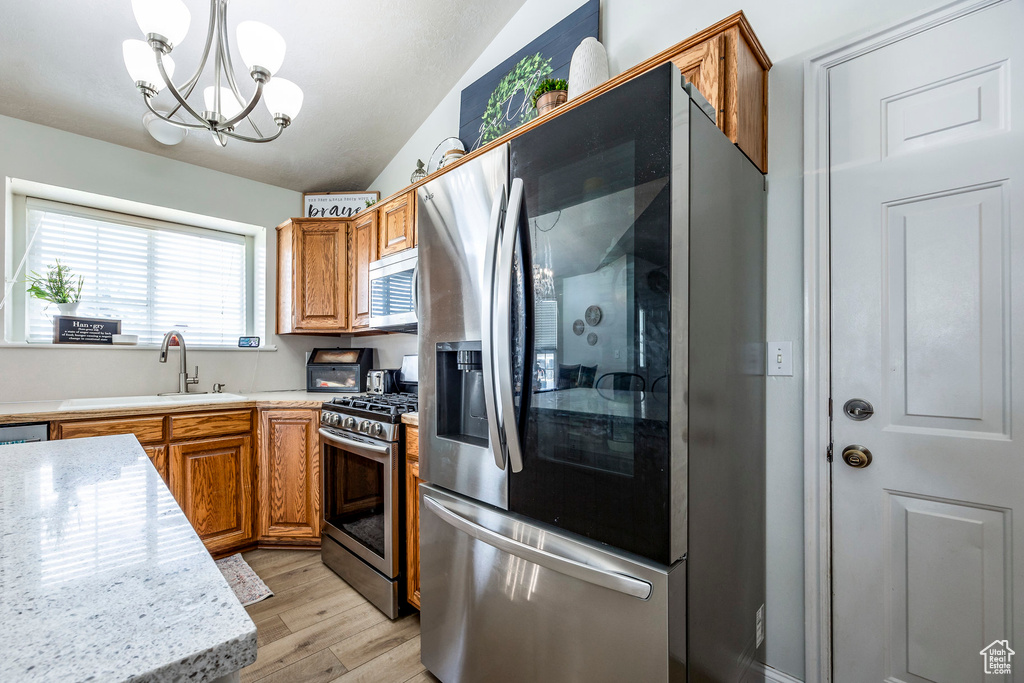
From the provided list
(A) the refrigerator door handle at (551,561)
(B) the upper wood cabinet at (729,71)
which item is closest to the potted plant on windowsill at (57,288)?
(A) the refrigerator door handle at (551,561)

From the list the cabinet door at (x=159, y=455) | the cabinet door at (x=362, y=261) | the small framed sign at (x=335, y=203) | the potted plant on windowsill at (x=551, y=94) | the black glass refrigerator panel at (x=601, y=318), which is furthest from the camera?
the small framed sign at (x=335, y=203)

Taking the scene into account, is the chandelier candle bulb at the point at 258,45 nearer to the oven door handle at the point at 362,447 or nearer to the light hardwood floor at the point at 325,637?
the oven door handle at the point at 362,447

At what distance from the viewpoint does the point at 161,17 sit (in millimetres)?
1397

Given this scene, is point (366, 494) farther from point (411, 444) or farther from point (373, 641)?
point (373, 641)

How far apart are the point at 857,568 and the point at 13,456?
2334 mm

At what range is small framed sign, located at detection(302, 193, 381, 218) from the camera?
349cm

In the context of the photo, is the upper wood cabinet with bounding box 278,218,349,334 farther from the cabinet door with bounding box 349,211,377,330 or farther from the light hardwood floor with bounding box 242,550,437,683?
the light hardwood floor with bounding box 242,550,437,683

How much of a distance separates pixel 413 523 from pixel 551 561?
1.01 m

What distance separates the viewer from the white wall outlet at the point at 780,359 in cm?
156

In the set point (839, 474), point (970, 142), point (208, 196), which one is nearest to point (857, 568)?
point (839, 474)

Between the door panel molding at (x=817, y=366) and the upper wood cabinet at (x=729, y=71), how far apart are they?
214 mm

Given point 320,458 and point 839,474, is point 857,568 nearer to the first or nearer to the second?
point 839,474

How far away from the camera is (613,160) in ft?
3.78

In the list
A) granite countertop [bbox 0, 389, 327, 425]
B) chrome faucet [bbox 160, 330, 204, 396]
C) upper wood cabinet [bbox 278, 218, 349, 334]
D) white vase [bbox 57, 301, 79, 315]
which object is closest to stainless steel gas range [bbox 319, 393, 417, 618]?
granite countertop [bbox 0, 389, 327, 425]
